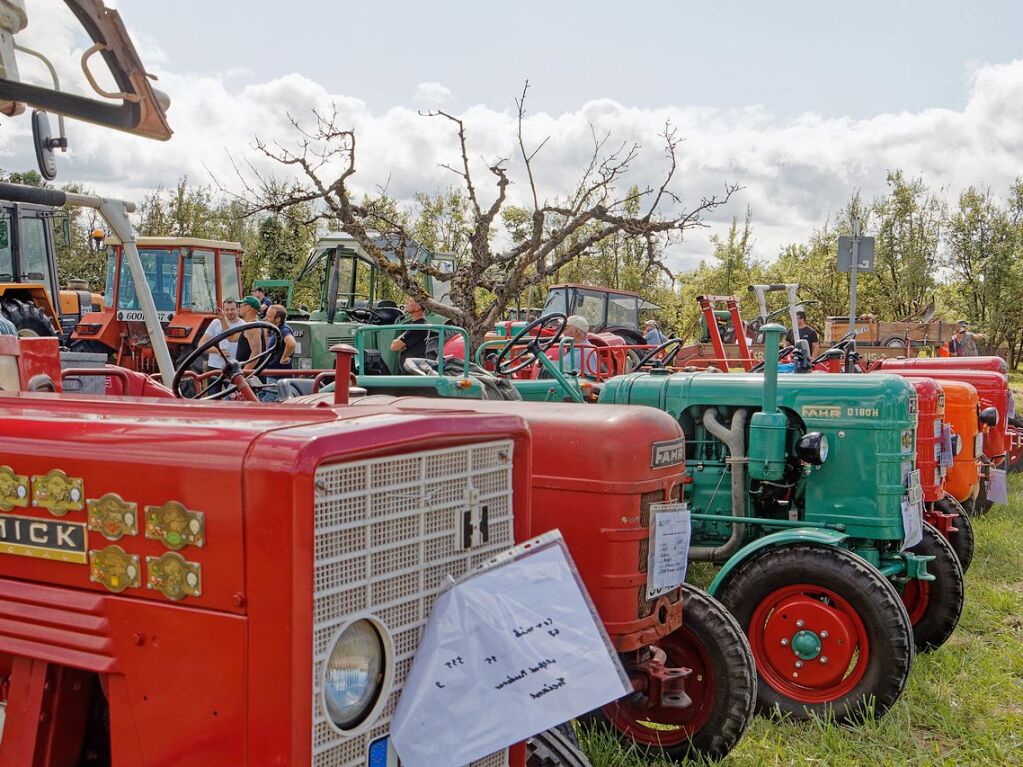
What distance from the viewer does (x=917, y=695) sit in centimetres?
402

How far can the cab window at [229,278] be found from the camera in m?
12.7

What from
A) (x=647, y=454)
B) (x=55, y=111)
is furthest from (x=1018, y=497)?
(x=55, y=111)

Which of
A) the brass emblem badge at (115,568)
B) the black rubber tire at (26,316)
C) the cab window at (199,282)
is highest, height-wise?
the cab window at (199,282)

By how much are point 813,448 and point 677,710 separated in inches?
55.4

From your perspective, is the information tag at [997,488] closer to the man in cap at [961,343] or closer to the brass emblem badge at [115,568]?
the brass emblem badge at [115,568]

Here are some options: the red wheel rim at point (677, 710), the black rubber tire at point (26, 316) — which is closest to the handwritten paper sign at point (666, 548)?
the red wheel rim at point (677, 710)

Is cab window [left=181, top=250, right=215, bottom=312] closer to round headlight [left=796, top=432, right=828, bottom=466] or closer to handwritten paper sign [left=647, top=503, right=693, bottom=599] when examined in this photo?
round headlight [left=796, top=432, right=828, bottom=466]

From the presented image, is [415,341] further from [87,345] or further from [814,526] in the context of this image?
[87,345]

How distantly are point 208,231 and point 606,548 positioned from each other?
2536 cm

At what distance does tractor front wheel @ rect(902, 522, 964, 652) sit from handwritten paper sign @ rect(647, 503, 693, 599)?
6.29ft

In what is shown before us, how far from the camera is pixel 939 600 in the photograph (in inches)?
183

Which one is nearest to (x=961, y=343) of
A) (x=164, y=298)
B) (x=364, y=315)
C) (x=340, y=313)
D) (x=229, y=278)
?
(x=364, y=315)

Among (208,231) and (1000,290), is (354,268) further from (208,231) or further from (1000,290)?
(1000,290)

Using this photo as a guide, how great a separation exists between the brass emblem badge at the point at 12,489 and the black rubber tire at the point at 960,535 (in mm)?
5040
